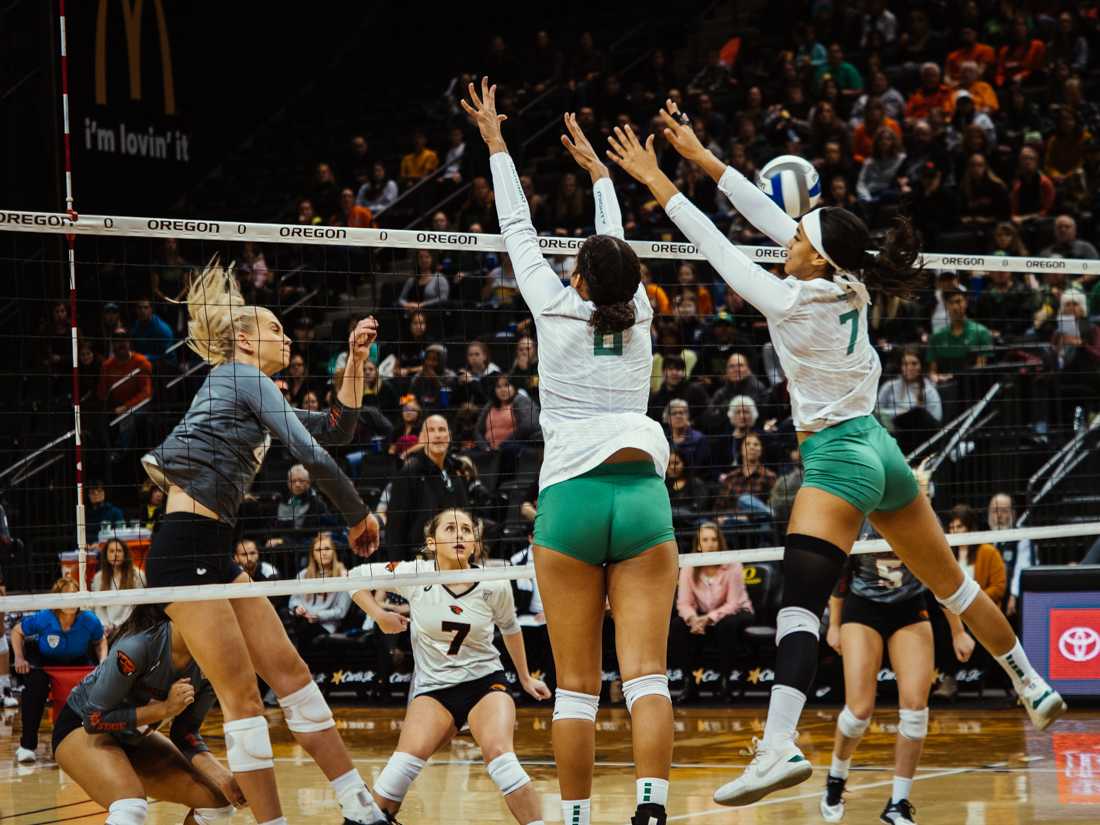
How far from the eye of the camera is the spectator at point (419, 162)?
58.7 feet

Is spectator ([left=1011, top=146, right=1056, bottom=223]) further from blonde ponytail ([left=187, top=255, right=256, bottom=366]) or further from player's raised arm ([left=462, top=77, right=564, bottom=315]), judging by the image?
blonde ponytail ([left=187, top=255, right=256, bottom=366])

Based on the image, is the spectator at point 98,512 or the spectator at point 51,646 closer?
the spectator at point 51,646

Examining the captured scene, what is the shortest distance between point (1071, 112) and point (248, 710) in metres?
11.0

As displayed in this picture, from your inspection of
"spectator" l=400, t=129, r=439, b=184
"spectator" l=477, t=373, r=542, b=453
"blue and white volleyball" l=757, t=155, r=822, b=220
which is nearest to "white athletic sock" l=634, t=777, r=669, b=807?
"blue and white volleyball" l=757, t=155, r=822, b=220

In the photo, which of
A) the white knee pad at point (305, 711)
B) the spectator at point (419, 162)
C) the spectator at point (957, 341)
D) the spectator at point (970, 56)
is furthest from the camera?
the spectator at point (419, 162)

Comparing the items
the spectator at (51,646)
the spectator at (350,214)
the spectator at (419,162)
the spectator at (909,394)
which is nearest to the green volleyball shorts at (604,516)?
the spectator at (909,394)

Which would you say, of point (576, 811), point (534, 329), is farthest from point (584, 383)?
point (534, 329)

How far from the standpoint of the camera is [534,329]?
45.3 feet

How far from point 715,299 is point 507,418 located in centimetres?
332

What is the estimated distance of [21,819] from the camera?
8.07 meters

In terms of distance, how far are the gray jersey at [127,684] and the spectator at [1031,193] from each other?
9761 mm

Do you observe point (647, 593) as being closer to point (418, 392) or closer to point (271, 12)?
point (418, 392)

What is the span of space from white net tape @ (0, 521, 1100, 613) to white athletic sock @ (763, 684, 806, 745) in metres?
1.53

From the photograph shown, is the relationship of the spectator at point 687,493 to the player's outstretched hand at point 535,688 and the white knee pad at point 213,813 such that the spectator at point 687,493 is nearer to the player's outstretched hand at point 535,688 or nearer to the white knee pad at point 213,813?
the player's outstretched hand at point 535,688
